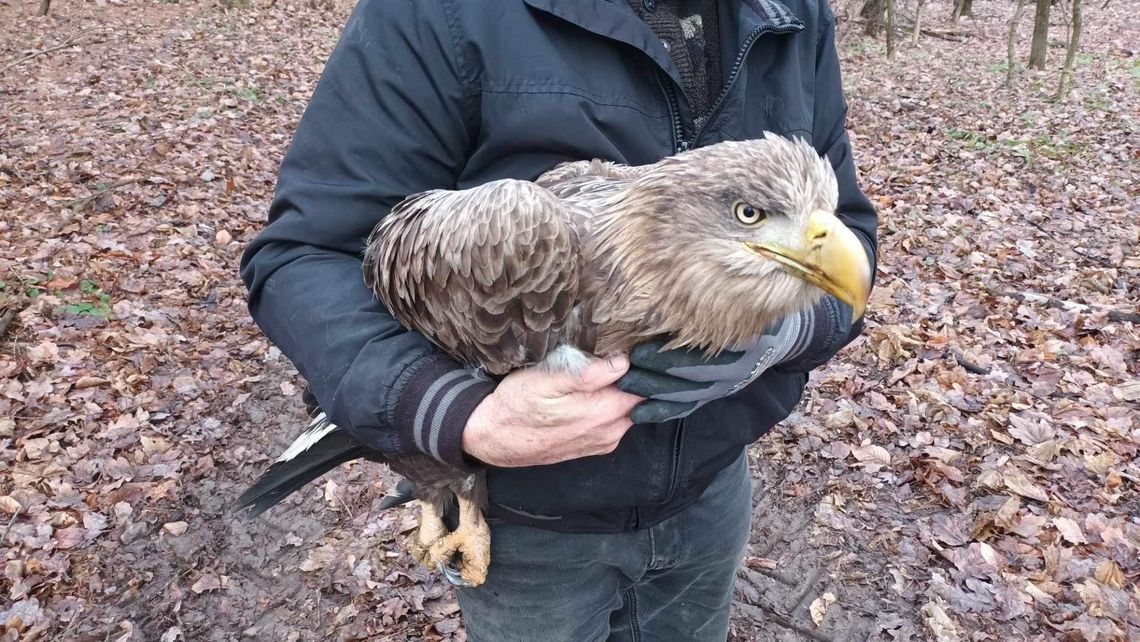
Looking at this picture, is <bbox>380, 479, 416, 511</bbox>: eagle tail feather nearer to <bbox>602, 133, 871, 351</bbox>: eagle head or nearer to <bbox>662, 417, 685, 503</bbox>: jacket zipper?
<bbox>662, 417, 685, 503</bbox>: jacket zipper

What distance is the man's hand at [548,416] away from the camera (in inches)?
71.5

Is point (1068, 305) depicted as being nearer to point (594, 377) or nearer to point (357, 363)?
point (594, 377)

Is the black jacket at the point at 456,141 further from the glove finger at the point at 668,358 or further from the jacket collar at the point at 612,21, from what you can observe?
the glove finger at the point at 668,358

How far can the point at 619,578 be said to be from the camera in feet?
8.11

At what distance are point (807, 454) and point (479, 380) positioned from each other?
3.92 meters

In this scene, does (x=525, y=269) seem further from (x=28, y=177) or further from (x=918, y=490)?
(x=28, y=177)

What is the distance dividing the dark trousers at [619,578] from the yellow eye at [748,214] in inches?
43.7

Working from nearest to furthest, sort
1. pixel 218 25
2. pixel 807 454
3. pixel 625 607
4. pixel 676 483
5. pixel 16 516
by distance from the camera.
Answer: pixel 676 483 → pixel 625 607 → pixel 16 516 → pixel 807 454 → pixel 218 25

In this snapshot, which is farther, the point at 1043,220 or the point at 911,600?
the point at 1043,220

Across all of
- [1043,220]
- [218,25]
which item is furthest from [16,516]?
[218,25]

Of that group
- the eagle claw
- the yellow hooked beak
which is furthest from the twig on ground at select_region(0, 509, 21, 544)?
the yellow hooked beak

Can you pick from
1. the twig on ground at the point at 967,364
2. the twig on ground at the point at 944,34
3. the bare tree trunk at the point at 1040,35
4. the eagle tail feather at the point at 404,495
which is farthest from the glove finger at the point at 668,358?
the twig on ground at the point at 944,34

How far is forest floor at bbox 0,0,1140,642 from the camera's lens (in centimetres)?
416

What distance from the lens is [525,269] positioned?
6.15 ft
